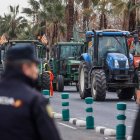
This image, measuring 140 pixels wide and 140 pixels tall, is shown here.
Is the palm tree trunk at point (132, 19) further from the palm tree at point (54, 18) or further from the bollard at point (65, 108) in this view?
the bollard at point (65, 108)

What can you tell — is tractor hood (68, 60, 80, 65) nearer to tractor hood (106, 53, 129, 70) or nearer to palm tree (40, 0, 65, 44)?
tractor hood (106, 53, 129, 70)

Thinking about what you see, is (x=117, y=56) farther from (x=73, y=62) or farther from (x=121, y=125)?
(x=121, y=125)

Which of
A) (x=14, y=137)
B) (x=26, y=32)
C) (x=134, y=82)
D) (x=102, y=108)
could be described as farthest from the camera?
(x=26, y=32)

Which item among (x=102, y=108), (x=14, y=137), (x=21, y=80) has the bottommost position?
(x=102, y=108)

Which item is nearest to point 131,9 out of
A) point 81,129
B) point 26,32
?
point 81,129

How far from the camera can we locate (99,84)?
86.4 ft

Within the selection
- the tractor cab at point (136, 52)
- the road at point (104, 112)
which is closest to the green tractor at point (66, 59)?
the tractor cab at point (136, 52)

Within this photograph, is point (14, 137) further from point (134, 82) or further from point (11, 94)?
point (134, 82)

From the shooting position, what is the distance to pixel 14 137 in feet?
16.2

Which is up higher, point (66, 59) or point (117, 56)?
point (117, 56)

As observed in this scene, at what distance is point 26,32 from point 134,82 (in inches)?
2942

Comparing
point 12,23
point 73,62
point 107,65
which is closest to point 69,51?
point 73,62

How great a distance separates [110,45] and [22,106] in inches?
917

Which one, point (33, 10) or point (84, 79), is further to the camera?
point (33, 10)
